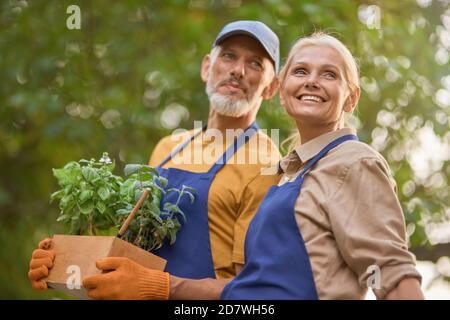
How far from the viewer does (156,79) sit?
462 cm

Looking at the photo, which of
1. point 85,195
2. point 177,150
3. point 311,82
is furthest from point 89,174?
point 311,82

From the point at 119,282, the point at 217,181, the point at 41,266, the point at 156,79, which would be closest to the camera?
the point at 119,282

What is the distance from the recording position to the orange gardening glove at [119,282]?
81.7 inches

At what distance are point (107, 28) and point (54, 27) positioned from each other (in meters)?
0.33

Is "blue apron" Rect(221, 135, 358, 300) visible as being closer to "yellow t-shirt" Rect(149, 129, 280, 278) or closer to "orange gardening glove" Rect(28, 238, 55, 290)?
"yellow t-shirt" Rect(149, 129, 280, 278)

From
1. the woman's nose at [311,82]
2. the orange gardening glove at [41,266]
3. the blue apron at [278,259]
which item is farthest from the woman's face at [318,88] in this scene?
the orange gardening glove at [41,266]

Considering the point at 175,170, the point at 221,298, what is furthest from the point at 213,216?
the point at 221,298

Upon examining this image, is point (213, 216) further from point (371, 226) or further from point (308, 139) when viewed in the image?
point (371, 226)

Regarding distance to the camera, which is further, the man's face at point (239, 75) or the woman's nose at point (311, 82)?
the man's face at point (239, 75)

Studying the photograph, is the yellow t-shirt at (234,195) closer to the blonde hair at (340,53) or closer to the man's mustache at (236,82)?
the man's mustache at (236,82)

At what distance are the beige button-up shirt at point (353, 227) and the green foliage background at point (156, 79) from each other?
216 cm

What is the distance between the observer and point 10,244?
511cm

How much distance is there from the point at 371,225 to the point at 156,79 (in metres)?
2.96

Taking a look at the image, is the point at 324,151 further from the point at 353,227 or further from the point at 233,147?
the point at 233,147
